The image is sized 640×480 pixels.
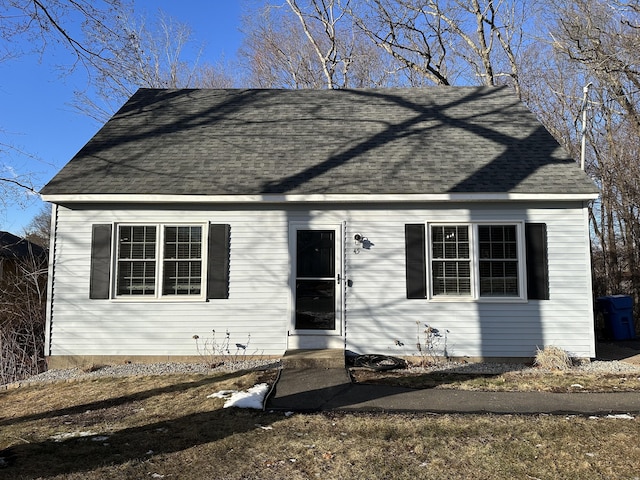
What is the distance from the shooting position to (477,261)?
739 cm

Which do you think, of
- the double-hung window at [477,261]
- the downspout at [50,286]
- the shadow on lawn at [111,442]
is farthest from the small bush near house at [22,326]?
the double-hung window at [477,261]

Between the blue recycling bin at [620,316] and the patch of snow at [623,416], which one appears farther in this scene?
the blue recycling bin at [620,316]

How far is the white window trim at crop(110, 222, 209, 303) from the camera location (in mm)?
7461

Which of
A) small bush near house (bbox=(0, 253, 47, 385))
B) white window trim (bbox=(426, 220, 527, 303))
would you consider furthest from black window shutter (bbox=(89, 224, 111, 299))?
white window trim (bbox=(426, 220, 527, 303))

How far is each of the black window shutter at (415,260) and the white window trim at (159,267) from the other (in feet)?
11.4

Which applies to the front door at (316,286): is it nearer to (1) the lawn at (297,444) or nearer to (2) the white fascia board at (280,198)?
(2) the white fascia board at (280,198)

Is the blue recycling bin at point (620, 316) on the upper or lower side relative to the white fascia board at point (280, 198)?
lower

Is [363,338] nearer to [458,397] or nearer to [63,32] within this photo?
[458,397]

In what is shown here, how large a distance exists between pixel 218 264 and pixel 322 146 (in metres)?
3.21

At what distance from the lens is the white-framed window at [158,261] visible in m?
7.54

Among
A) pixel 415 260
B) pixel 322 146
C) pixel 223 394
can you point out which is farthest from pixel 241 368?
pixel 322 146

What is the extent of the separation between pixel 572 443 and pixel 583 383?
8.26 ft

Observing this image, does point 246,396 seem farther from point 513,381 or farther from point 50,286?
point 50,286

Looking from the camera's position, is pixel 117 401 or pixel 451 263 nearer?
pixel 117 401
